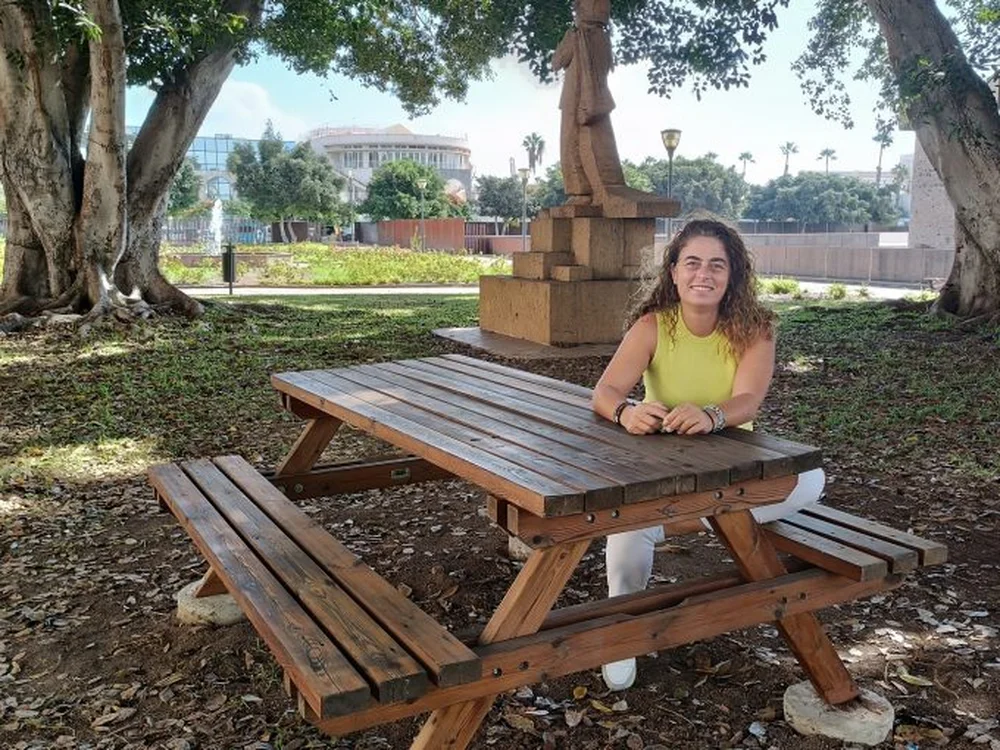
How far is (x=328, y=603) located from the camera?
2.22 m

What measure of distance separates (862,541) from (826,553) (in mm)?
154

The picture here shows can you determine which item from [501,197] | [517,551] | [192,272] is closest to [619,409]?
[517,551]

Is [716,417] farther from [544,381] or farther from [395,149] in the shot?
[395,149]

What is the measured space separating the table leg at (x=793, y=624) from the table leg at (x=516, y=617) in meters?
0.45

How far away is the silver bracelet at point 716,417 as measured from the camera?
8.20 ft

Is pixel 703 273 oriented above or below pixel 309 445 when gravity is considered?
above

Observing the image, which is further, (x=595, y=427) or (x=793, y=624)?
(x=595, y=427)

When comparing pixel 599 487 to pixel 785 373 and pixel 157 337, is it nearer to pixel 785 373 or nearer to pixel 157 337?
pixel 785 373

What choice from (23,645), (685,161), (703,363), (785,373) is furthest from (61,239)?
(685,161)

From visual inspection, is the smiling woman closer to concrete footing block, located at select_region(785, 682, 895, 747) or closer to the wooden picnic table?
the wooden picnic table

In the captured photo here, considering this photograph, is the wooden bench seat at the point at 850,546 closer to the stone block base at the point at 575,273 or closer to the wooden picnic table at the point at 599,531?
the wooden picnic table at the point at 599,531

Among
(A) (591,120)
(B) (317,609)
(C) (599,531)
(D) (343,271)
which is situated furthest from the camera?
(D) (343,271)

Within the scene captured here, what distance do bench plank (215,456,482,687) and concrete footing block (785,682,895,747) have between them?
1.07m

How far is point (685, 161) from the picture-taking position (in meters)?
70.4
